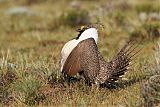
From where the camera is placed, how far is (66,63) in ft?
25.3

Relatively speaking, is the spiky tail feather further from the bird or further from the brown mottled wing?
the brown mottled wing

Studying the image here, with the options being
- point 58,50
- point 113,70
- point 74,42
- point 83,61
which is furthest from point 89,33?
point 58,50

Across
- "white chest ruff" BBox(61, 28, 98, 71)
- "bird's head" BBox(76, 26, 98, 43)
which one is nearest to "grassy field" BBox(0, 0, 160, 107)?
"white chest ruff" BBox(61, 28, 98, 71)

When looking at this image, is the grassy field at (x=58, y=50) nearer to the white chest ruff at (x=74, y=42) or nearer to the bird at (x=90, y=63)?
the bird at (x=90, y=63)

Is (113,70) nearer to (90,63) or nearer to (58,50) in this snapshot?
(90,63)

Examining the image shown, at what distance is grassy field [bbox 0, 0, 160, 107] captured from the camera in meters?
7.46

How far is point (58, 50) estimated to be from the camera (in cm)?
1297

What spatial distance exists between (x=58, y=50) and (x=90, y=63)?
206 inches

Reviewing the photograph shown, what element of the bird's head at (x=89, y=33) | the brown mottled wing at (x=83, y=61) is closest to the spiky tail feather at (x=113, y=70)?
the brown mottled wing at (x=83, y=61)

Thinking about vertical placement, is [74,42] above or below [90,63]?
above

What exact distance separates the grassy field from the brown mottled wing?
0.82ft

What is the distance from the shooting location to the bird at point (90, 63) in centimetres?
771

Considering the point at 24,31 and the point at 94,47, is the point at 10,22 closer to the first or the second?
the point at 24,31

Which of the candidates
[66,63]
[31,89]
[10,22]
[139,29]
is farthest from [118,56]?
[10,22]
